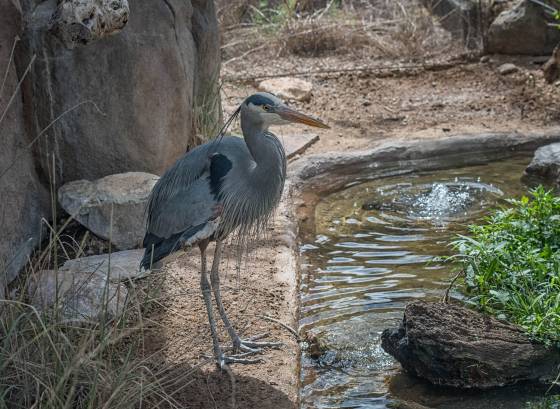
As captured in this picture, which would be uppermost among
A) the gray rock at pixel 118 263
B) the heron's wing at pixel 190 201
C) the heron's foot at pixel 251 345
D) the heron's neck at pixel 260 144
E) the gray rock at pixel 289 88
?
the heron's neck at pixel 260 144

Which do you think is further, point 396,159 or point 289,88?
point 289,88

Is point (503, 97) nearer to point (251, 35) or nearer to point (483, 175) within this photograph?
point (483, 175)

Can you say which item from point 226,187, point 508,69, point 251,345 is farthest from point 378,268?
point 508,69

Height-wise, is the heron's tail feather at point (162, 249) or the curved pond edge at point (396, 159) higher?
the heron's tail feather at point (162, 249)

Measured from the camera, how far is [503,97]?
8602mm

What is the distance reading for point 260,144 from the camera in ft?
13.8

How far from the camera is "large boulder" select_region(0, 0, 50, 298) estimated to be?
4820 mm

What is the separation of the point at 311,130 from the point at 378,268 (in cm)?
268

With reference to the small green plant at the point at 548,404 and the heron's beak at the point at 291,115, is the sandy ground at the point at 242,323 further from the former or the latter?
the small green plant at the point at 548,404

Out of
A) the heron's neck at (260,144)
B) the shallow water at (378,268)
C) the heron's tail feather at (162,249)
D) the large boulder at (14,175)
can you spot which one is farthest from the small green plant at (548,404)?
the large boulder at (14,175)

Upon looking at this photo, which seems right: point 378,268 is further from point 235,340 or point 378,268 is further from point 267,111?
point 267,111

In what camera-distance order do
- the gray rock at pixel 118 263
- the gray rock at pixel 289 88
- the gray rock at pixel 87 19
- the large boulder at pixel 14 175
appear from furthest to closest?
the gray rock at pixel 289 88 < the gray rock at pixel 87 19 < the large boulder at pixel 14 175 < the gray rock at pixel 118 263

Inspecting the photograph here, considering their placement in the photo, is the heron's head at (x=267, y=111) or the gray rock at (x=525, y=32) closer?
the heron's head at (x=267, y=111)

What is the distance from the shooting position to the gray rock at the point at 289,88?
28.9 feet
